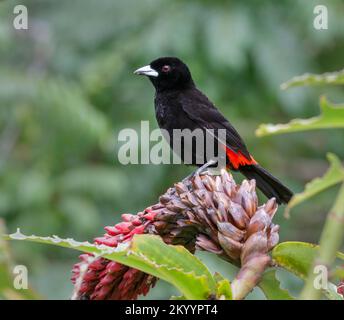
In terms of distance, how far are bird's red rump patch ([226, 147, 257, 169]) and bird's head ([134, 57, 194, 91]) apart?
75 centimetres

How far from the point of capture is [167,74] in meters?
5.00

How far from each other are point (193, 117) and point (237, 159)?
1.33 feet

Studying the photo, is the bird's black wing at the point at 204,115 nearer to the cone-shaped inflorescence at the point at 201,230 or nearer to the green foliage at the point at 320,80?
the cone-shaped inflorescence at the point at 201,230

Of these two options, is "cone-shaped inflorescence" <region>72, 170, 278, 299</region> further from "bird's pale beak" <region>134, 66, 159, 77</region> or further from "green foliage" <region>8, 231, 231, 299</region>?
"bird's pale beak" <region>134, 66, 159, 77</region>

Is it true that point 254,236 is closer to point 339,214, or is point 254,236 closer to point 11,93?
point 339,214

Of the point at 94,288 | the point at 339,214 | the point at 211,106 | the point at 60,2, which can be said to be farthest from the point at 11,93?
the point at 339,214

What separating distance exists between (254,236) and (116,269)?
0.28 m

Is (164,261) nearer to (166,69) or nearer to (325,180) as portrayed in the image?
(325,180)

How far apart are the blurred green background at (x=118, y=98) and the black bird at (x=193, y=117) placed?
3.69 metres

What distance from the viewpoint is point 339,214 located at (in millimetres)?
1066

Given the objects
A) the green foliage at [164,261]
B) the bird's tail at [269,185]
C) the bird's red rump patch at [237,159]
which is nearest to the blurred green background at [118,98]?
the bird's red rump patch at [237,159]

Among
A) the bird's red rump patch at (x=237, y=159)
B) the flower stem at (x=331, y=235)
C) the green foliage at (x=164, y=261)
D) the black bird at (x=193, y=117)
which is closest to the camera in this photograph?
the flower stem at (x=331, y=235)

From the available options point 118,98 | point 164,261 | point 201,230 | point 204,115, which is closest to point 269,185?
point 204,115

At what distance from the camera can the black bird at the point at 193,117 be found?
4169 mm
